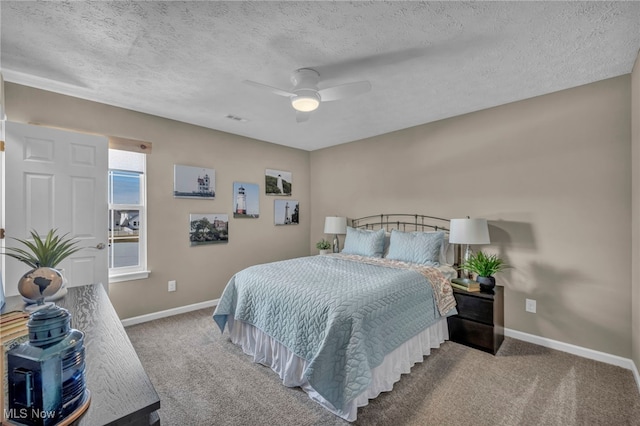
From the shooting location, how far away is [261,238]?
4848mm

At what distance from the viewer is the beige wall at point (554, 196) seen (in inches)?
103

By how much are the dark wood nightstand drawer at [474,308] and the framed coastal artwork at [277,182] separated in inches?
129

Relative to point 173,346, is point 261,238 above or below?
above

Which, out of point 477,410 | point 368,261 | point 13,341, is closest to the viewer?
point 13,341

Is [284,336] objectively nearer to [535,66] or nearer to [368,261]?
[368,261]

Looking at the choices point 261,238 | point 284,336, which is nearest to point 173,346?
point 284,336

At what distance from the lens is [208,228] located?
417 cm

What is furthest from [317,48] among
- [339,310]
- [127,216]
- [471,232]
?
[127,216]

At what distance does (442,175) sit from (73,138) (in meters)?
4.32

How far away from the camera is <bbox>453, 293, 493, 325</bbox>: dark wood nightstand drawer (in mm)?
2791

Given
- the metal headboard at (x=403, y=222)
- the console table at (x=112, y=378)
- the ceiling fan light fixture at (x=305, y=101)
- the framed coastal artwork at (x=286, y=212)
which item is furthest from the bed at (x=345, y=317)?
the framed coastal artwork at (x=286, y=212)

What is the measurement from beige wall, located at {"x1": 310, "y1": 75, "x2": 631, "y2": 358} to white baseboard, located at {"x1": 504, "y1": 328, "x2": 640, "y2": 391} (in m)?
0.05

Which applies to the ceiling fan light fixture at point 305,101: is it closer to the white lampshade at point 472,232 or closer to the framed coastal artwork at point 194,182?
the white lampshade at point 472,232

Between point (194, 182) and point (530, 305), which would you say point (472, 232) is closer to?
point (530, 305)
